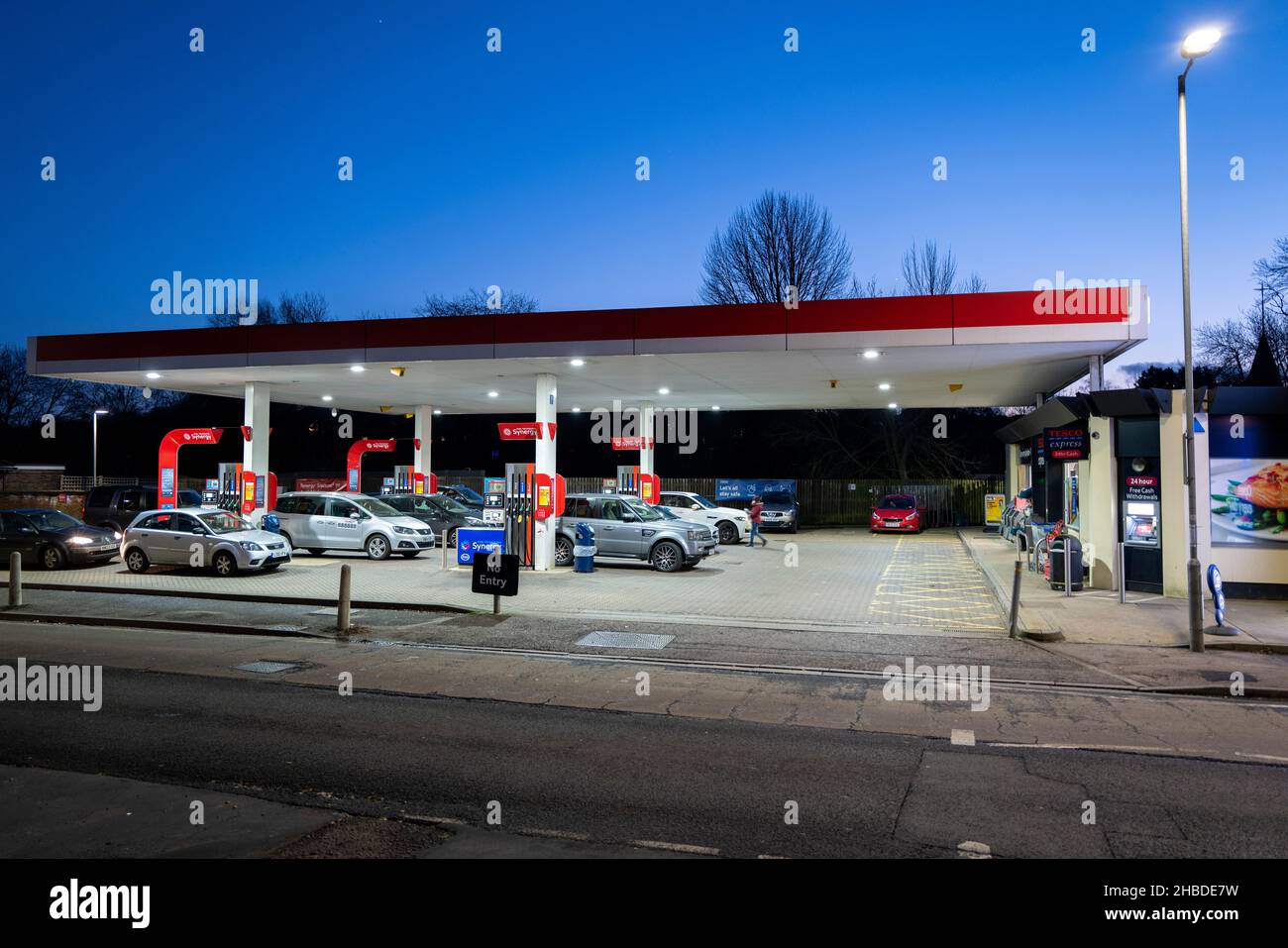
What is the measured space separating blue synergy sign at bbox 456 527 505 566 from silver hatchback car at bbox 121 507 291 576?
158 inches

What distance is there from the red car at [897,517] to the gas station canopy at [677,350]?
893 centimetres

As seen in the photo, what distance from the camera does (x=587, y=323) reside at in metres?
18.6

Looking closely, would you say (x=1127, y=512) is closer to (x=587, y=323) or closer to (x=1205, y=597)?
(x=1205, y=597)

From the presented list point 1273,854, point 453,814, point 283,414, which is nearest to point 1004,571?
point 1273,854

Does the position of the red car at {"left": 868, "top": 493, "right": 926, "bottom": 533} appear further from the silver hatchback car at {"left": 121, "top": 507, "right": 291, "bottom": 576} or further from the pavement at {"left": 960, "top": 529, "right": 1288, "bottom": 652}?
the silver hatchback car at {"left": 121, "top": 507, "right": 291, "bottom": 576}

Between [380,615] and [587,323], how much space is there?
24.7 feet

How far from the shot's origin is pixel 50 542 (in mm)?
20031

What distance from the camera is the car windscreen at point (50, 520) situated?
2048 cm

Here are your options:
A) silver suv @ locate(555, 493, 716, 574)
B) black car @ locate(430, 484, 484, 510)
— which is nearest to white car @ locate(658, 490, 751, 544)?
black car @ locate(430, 484, 484, 510)

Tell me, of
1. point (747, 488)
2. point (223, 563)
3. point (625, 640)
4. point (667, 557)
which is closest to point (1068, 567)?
point (667, 557)

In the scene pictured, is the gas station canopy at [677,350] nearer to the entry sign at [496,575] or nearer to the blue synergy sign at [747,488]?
the entry sign at [496,575]

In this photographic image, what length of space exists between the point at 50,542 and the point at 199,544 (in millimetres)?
3959

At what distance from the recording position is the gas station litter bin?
53.9ft

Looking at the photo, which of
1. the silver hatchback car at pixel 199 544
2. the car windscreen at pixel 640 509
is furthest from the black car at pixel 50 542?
the car windscreen at pixel 640 509
